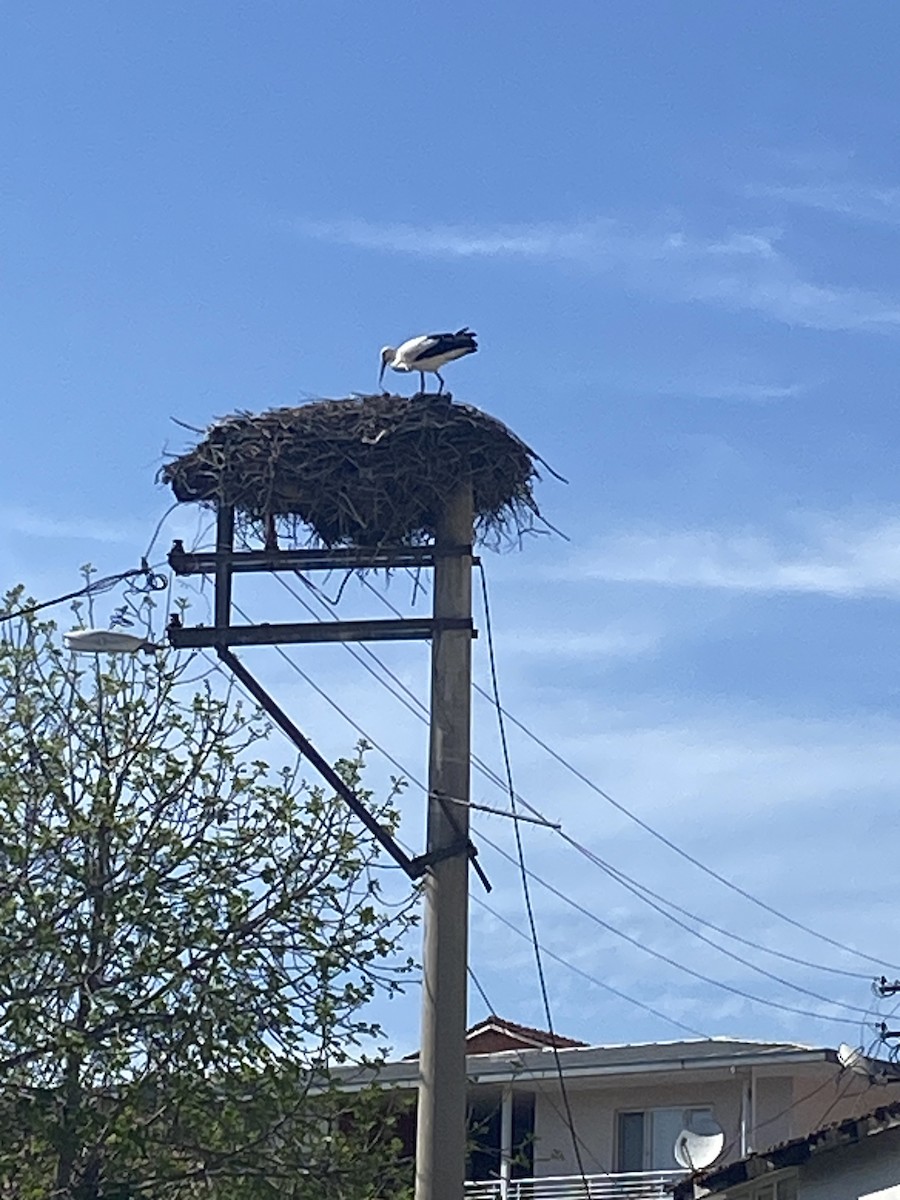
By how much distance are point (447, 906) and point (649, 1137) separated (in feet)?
48.0

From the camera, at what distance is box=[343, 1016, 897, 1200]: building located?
27422 mm

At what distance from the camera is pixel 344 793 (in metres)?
15.7

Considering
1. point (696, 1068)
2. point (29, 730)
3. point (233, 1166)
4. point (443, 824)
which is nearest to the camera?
point (443, 824)

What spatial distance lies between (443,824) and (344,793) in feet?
2.36

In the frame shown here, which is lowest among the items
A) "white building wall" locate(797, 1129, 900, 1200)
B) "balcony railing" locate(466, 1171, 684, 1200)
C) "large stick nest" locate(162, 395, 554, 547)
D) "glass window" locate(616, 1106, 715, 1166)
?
"white building wall" locate(797, 1129, 900, 1200)

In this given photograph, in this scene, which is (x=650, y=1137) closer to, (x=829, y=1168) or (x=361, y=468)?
(x=829, y=1168)

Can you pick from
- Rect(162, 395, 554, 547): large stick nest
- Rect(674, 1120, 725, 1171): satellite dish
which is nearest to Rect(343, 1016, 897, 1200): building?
Rect(674, 1120, 725, 1171): satellite dish

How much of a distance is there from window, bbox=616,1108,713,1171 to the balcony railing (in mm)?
267

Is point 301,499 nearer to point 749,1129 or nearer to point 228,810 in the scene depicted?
point 228,810

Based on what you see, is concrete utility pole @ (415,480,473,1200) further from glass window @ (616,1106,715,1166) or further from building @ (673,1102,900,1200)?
glass window @ (616,1106,715,1166)

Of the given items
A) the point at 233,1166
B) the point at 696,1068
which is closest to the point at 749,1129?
the point at 696,1068

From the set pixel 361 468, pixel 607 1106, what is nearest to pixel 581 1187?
pixel 607 1106

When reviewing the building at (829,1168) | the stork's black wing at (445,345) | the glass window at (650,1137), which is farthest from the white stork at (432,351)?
the glass window at (650,1137)

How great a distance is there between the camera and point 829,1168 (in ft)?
71.7
